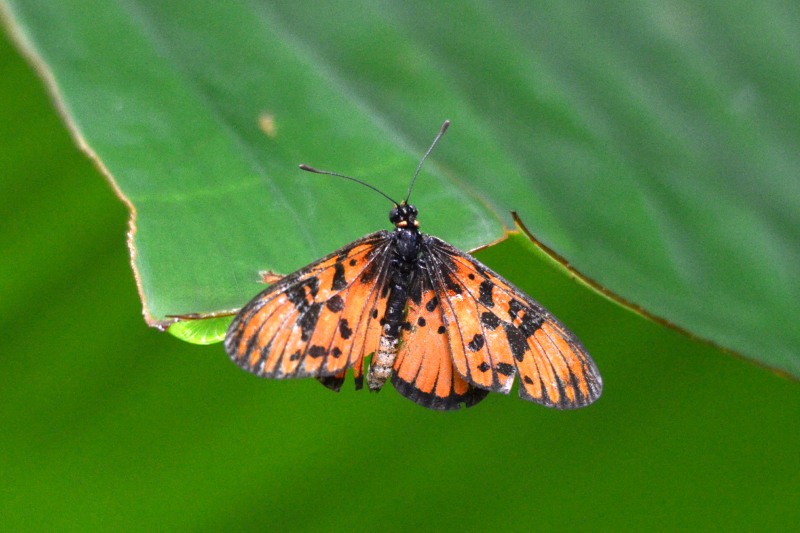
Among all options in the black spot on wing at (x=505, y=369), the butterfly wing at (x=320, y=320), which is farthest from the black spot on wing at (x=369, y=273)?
the black spot on wing at (x=505, y=369)

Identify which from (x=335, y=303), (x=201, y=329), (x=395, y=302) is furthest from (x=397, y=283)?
(x=201, y=329)

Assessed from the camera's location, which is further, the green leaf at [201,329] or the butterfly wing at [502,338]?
the butterfly wing at [502,338]

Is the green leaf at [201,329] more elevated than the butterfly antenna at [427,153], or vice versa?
the butterfly antenna at [427,153]

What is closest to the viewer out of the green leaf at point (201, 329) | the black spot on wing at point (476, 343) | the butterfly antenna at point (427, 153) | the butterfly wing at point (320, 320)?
the green leaf at point (201, 329)

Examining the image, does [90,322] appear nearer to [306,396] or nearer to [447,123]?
[306,396]

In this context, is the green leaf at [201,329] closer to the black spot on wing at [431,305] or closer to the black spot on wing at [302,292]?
the black spot on wing at [302,292]

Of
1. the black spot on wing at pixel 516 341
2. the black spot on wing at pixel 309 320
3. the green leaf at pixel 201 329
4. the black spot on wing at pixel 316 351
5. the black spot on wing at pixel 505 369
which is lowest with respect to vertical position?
the green leaf at pixel 201 329

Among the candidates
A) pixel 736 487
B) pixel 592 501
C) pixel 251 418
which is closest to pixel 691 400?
pixel 736 487

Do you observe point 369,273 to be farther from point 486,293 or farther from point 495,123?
point 495,123
